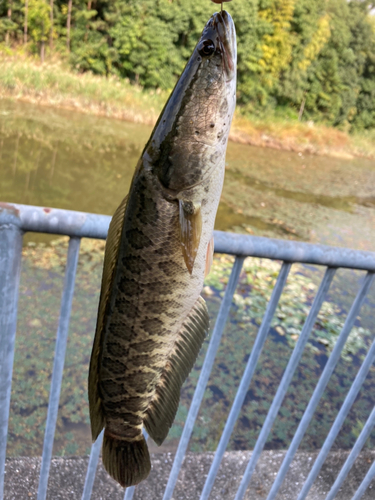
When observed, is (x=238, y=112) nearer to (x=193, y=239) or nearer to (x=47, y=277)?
(x=47, y=277)

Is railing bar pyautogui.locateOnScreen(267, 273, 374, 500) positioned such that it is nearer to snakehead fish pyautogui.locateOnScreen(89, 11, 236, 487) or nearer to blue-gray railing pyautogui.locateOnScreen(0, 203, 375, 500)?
blue-gray railing pyautogui.locateOnScreen(0, 203, 375, 500)

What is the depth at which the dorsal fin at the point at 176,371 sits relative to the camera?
0.70 m

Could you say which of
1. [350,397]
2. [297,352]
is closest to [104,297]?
[297,352]

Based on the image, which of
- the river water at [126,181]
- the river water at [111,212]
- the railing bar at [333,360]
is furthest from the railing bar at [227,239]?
the river water at [126,181]

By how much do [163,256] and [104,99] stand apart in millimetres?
13478

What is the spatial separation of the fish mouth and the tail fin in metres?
0.64

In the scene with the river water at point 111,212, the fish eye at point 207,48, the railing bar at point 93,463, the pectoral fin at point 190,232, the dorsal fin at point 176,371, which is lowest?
the river water at point 111,212

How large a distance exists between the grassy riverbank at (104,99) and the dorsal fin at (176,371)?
12.5m

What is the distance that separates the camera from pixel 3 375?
1201 millimetres

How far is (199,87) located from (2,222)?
2.11ft

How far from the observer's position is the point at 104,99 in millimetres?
12953

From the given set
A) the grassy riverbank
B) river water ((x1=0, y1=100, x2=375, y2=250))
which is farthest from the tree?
river water ((x1=0, y1=100, x2=375, y2=250))

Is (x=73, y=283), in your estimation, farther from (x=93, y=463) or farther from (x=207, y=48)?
(x=207, y=48)

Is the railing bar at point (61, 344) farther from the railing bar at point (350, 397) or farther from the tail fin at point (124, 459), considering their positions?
the railing bar at point (350, 397)
